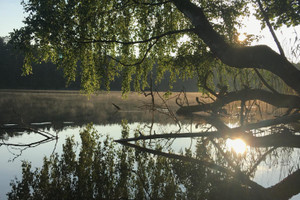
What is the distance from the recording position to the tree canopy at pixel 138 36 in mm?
7216

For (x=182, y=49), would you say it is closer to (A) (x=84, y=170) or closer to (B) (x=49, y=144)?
(B) (x=49, y=144)

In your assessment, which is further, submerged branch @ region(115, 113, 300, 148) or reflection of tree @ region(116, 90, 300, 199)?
submerged branch @ region(115, 113, 300, 148)

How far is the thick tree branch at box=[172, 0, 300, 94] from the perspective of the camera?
6.55m

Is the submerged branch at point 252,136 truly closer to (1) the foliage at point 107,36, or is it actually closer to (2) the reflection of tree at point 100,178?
(2) the reflection of tree at point 100,178

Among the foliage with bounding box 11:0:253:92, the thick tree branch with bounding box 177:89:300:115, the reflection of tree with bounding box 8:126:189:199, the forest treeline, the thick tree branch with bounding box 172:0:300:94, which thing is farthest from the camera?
the forest treeline

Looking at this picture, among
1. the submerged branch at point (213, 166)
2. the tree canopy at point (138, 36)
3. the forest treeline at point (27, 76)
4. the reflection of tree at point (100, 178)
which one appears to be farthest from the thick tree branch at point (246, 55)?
the forest treeline at point (27, 76)

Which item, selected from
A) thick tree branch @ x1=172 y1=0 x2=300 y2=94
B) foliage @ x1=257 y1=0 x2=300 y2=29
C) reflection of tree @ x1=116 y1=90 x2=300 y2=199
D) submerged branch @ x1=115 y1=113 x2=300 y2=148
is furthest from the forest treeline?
submerged branch @ x1=115 y1=113 x2=300 y2=148

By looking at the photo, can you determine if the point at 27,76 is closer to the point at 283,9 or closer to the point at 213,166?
the point at 283,9

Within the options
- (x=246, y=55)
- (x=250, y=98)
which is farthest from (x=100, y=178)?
(x=246, y=55)

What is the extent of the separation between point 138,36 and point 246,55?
13.2ft

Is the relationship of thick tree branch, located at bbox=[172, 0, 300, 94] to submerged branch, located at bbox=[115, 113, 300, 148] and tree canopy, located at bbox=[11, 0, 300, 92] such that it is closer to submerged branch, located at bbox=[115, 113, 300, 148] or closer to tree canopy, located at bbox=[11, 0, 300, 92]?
tree canopy, located at bbox=[11, 0, 300, 92]

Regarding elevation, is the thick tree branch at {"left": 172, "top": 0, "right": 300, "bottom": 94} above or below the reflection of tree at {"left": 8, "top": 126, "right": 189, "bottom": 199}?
above

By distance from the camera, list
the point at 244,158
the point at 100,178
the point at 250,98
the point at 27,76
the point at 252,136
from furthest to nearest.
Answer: the point at 27,76 → the point at 250,98 → the point at 244,158 → the point at 252,136 → the point at 100,178

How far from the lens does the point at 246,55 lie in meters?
6.82
